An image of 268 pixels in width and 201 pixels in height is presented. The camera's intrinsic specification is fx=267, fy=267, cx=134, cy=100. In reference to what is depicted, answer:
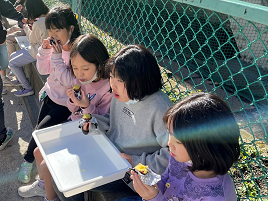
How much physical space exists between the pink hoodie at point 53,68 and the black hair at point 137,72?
93cm

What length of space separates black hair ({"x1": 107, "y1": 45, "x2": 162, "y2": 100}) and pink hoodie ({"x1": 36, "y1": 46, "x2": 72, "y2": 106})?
3.06ft

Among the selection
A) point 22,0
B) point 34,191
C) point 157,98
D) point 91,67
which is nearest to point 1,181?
point 34,191

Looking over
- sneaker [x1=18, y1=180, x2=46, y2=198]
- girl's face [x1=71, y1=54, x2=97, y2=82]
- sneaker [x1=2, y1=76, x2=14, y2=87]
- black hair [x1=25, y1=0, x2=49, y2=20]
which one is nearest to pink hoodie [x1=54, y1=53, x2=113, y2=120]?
girl's face [x1=71, y1=54, x2=97, y2=82]

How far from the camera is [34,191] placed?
2260 mm

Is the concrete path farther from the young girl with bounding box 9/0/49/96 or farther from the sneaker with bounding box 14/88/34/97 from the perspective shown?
the young girl with bounding box 9/0/49/96

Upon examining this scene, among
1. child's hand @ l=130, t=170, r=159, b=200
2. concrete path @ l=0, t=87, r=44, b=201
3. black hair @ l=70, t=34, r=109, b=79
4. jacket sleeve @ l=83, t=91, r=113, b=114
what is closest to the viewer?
child's hand @ l=130, t=170, r=159, b=200

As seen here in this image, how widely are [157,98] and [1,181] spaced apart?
5.64 ft

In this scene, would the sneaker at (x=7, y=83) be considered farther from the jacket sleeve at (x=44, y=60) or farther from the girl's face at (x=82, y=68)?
the girl's face at (x=82, y=68)

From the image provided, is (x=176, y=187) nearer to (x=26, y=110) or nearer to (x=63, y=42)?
(x=63, y=42)

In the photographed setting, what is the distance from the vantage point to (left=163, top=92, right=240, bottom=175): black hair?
3.57 feet

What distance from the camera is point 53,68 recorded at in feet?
8.32

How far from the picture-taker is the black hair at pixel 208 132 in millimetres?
1087

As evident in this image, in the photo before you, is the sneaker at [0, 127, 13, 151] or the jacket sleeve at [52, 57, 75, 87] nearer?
the jacket sleeve at [52, 57, 75, 87]

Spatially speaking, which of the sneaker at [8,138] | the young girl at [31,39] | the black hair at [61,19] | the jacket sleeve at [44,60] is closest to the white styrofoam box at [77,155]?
the jacket sleeve at [44,60]
